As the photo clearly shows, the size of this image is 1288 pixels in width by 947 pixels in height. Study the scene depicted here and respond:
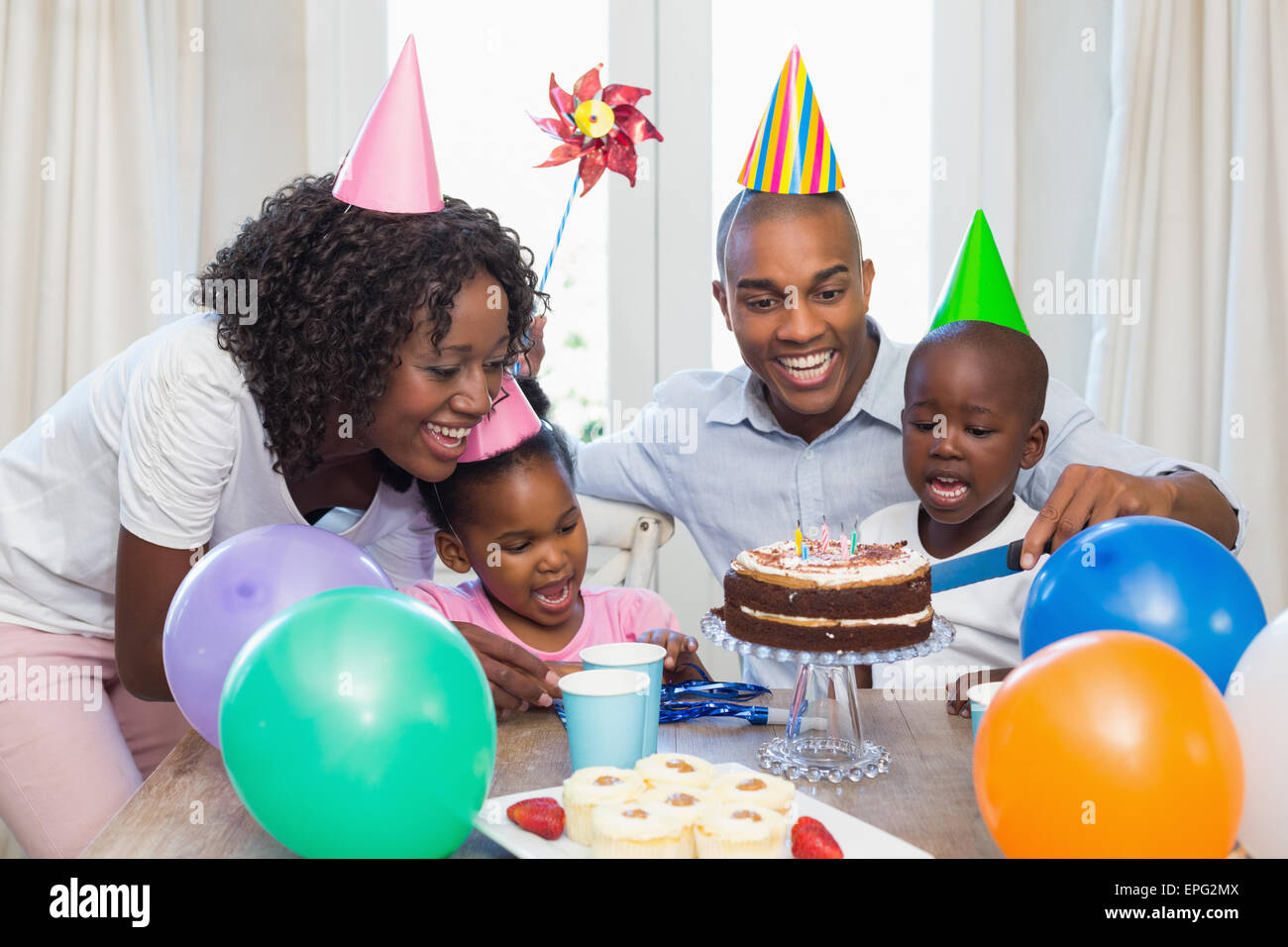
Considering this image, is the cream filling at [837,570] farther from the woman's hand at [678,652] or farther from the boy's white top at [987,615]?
the boy's white top at [987,615]

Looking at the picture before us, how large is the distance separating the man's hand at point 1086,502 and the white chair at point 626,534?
0.74 m

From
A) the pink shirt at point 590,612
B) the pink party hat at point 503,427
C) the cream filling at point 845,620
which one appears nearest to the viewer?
the cream filling at point 845,620

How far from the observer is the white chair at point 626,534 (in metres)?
2.00

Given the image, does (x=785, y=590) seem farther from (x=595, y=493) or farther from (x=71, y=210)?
(x=71, y=210)

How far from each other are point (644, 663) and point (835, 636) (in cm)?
20

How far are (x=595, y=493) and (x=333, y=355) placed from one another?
28.1 inches

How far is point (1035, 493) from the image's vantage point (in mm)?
1891

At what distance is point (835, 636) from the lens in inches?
45.9

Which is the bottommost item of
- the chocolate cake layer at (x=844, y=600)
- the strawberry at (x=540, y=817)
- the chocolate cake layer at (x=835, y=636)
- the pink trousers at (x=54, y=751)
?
the pink trousers at (x=54, y=751)

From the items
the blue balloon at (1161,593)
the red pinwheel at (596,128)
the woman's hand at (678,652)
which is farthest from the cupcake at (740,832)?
the red pinwheel at (596,128)

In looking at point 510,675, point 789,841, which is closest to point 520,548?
point 510,675

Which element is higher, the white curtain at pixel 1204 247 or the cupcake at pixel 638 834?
the white curtain at pixel 1204 247

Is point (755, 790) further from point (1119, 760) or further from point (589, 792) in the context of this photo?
point (1119, 760)
